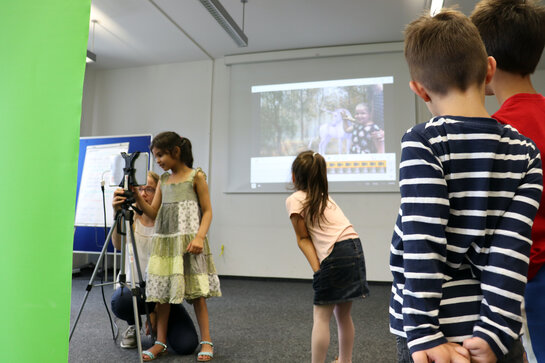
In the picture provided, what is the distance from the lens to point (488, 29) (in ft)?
3.01

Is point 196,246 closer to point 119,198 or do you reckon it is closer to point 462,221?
point 119,198

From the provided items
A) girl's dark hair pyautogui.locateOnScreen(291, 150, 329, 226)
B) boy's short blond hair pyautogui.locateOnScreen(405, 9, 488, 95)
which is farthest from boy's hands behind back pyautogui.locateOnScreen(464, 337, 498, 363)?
girl's dark hair pyautogui.locateOnScreen(291, 150, 329, 226)

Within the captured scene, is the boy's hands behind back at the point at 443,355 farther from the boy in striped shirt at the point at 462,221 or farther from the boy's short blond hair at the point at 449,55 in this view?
the boy's short blond hair at the point at 449,55

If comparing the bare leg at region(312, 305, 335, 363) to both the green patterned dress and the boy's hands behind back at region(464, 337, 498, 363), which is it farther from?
the boy's hands behind back at region(464, 337, 498, 363)

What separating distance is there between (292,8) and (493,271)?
4.02m

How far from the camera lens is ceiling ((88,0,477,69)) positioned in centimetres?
407

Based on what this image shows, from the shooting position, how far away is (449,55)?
70cm

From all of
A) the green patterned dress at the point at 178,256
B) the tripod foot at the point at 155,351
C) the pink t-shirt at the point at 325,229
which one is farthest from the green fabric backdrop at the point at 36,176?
the tripod foot at the point at 155,351

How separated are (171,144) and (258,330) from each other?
147 cm

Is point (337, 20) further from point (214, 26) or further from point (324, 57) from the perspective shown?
point (214, 26)

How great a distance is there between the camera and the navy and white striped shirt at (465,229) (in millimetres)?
614

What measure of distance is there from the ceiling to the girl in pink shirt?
2.90m

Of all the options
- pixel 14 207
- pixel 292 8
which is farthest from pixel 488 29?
pixel 292 8

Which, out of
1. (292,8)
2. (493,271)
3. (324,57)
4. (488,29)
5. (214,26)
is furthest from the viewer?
(324,57)
